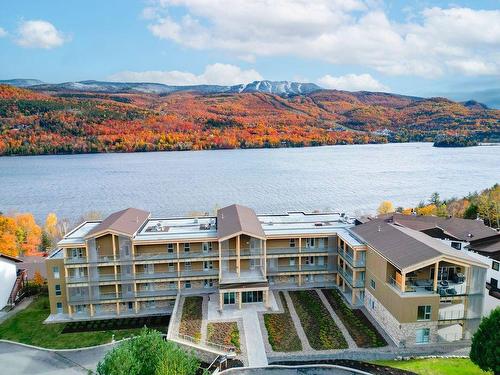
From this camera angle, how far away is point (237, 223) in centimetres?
3525

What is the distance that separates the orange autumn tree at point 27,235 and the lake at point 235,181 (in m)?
16.4

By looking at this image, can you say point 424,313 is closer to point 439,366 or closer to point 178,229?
point 439,366

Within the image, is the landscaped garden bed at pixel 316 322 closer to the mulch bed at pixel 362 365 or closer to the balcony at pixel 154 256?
the mulch bed at pixel 362 365

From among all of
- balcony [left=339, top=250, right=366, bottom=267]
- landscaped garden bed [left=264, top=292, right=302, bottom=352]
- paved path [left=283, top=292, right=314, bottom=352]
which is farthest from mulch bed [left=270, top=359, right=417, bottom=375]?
balcony [left=339, top=250, right=366, bottom=267]

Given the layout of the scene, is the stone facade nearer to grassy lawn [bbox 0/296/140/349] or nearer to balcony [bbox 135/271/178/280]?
balcony [bbox 135/271/178/280]

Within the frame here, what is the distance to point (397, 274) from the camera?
2861 cm

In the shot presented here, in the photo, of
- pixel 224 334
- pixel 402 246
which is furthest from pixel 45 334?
pixel 402 246

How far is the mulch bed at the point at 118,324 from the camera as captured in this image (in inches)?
1276

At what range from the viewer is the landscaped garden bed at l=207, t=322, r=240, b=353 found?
2740 centimetres

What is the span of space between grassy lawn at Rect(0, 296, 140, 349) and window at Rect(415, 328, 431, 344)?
2164 centimetres

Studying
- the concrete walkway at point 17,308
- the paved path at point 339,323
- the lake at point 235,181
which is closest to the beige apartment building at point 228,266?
the paved path at point 339,323

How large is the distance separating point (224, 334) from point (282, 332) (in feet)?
14.1

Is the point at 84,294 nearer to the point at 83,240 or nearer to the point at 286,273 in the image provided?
the point at 83,240

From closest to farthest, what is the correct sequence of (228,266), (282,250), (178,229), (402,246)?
(402,246) < (228,266) < (282,250) < (178,229)
